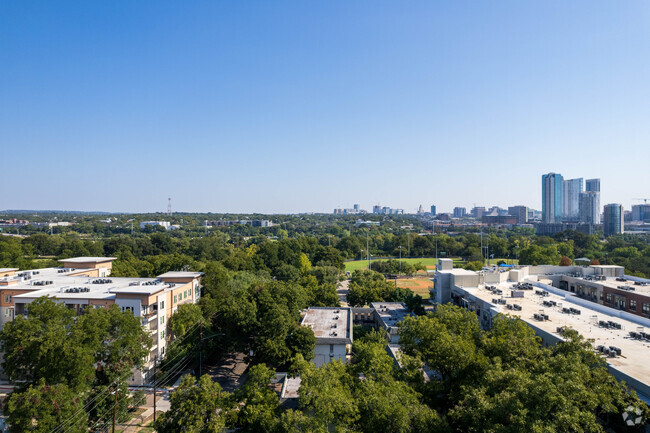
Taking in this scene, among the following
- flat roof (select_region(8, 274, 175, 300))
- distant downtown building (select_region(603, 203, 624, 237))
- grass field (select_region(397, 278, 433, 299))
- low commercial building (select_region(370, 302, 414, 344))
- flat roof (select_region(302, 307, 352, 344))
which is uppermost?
distant downtown building (select_region(603, 203, 624, 237))

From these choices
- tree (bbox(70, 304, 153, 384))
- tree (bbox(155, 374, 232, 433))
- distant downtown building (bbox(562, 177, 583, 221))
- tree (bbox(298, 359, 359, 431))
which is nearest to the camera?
tree (bbox(298, 359, 359, 431))

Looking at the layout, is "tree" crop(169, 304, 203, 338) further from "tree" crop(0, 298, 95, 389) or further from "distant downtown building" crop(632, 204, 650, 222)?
"distant downtown building" crop(632, 204, 650, 222)

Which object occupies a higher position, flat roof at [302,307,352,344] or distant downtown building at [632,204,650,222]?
distant downtown building at [632,204,650,222]

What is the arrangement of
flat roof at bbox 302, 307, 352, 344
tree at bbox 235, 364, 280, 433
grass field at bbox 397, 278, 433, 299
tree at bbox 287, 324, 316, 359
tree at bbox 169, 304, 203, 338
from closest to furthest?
tree at bbox 235, 364, 280, 433 → tree at bbox 287, 324, 316, 359 → flat roof at bbox 302, 307, 352, 344 → tree at bbox 169, 304, 203, 338 → grass field at bbox 397, 278, 433, 299

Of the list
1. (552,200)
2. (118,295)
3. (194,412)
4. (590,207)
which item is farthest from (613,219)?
(194,412)

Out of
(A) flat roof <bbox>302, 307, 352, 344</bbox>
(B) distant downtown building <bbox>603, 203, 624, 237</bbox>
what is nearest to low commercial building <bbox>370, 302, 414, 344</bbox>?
(A) flat roof <bbox>302, 307, 352, 344</bbox>

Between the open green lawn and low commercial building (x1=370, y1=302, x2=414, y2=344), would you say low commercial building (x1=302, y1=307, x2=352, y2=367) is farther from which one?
the open green lawn

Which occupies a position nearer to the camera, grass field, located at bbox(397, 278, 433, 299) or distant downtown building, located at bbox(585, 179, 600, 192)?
grass field, located at bbox(397, 278, 433, 299)
